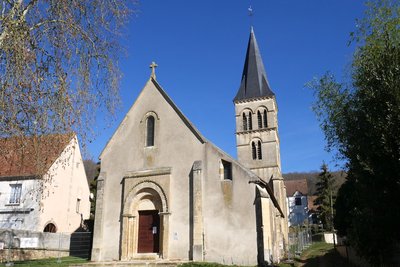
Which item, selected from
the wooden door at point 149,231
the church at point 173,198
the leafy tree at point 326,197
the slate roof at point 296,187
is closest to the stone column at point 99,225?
the church at point 173,198

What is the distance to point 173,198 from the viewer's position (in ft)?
69.4

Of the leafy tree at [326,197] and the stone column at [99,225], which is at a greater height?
the leafy tree at [326,197]

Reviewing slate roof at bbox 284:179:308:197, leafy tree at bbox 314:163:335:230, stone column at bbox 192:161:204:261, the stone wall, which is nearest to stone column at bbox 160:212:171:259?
stone column at bbox 192:161:204:261

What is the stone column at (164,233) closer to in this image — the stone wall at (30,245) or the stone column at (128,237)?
the stone column at (128,237)

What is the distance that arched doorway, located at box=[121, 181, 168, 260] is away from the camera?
21.1m

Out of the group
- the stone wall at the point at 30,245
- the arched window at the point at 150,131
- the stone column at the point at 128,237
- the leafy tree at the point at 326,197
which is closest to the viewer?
the stone column at the point at 128,237

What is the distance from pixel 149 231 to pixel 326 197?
3845 centimetres

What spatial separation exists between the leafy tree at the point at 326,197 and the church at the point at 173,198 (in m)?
32.7

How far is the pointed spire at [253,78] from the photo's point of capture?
153 ft

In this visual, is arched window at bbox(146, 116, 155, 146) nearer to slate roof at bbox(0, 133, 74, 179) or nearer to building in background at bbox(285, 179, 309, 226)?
slate roof at bbox(0, 133, 74, 179)

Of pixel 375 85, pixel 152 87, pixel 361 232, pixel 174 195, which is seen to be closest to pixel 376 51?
pixel 375 85

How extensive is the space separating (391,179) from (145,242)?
588 inches

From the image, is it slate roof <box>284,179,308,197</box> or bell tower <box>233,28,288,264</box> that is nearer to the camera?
bell tower <box>233,28,288,264</box>

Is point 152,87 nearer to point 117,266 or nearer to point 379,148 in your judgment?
point 117,266
